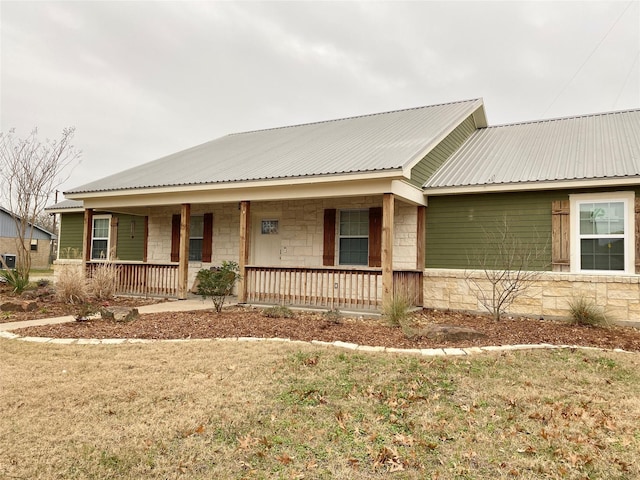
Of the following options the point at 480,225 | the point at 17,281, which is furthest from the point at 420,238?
the point at 17,281

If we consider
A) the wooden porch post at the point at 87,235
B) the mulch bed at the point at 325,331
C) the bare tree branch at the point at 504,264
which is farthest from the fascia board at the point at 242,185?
the bare tree branch at the point at 504,264

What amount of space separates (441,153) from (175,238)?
27.1ft

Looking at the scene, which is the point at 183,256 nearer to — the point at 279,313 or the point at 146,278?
the point at 146,278

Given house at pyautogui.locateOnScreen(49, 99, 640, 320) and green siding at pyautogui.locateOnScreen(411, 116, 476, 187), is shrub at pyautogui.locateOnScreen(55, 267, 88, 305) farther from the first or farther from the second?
green siding at pyautogui.locateOnScreen(411, 116, 476, 187)

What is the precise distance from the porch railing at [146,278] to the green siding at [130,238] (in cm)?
198

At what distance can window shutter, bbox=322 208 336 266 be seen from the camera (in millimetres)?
11250

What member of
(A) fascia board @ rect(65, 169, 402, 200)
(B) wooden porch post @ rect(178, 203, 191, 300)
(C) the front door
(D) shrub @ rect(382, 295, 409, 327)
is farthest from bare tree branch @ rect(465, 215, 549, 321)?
(B) wooden porch post @ rect(178, 203, 191, 300)

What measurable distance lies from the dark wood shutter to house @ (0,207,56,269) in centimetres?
2245

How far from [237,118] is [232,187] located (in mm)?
21701

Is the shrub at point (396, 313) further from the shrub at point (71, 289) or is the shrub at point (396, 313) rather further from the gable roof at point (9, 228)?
the gable roof at point (9, 228)

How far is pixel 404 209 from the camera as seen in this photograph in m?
10.6

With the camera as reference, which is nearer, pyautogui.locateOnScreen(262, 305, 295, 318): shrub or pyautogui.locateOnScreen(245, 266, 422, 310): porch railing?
pyautogui.locateOnScreen(262, 305, 295, 318): shrub

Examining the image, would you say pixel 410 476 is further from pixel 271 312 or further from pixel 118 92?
pixel 118 92

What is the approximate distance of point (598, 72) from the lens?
23469 mm
